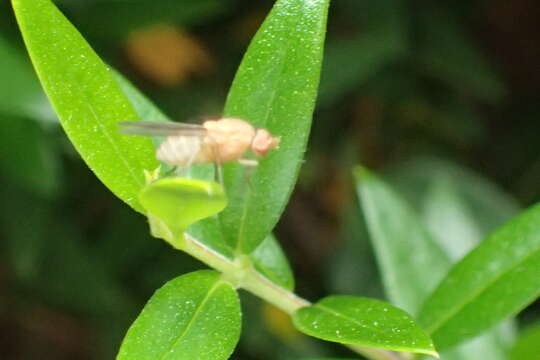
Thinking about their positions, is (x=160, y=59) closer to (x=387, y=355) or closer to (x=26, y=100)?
(x=26, y=100)

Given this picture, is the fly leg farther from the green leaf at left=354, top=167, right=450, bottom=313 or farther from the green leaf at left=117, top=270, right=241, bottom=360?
the green leaf at left=354, top=167, right=450, bottom=313

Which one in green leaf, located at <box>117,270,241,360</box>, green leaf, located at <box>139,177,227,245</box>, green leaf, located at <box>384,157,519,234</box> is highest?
green leaf, located at <box>384,157,519,234</box>

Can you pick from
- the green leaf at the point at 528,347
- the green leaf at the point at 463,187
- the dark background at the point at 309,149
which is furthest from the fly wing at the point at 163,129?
the green leaf at the point at 463,187

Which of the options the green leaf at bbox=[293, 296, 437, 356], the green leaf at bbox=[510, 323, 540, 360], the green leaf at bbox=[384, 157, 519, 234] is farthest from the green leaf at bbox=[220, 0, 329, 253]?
the green leaf at bbox=[384, 157, 519, 234]

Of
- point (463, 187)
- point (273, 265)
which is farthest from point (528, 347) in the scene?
point (463, 187)

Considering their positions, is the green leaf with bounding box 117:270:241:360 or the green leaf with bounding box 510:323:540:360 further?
the green leaf with bounding box 510:323:540:360

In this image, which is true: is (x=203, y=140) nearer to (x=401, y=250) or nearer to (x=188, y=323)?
(x=188, y=323)

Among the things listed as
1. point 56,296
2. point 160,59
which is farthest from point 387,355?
point 160,59
